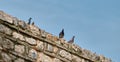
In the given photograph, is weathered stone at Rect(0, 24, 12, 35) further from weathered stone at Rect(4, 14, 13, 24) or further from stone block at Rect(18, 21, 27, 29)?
stone block at Rect(18, 21, 27, 29)

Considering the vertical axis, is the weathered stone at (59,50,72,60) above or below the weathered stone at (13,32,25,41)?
below

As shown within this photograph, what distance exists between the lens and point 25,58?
646cm

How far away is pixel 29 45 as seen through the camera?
Answer: 6605mm

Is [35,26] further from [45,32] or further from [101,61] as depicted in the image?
[101,61]

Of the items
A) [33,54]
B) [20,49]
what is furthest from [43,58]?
[20,49]

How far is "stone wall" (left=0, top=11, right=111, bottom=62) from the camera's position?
6.34 meters

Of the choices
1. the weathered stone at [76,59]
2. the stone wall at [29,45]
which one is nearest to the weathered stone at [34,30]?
the stone wall at [29,45]

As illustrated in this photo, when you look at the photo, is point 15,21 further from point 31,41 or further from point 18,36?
point 31,41

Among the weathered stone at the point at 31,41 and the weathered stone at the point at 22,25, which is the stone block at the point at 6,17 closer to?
the weathered stone at the point at 22,25

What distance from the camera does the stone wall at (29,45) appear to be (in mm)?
6344

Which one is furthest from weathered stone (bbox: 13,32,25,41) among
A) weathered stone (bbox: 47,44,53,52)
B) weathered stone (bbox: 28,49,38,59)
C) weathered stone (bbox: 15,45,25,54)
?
weathered stone (bbox: 47,44,53,52)

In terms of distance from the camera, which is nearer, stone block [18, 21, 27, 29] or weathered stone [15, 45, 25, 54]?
weathered stone [15, 45, 25, 54]

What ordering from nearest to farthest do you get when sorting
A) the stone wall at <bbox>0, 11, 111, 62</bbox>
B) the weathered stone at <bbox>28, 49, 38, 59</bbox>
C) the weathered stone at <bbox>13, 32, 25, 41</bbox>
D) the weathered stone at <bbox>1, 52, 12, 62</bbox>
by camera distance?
the weathered stone at <bbox>1, 52, 12, 62</bbox> < the stone wall at <bbox>0, 11, 111, 62</bbox> < the weathered stone at <bbox>13, 32, 25, 41</bbox> < the weathered stone at <bbox>28, 49, 38, 59</bbox>

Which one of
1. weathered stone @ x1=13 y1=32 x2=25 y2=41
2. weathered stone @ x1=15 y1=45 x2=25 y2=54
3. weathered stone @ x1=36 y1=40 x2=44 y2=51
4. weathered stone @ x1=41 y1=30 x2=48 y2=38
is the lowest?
weathered stone @ x1=15 y1=45 x2=25 y2=54
